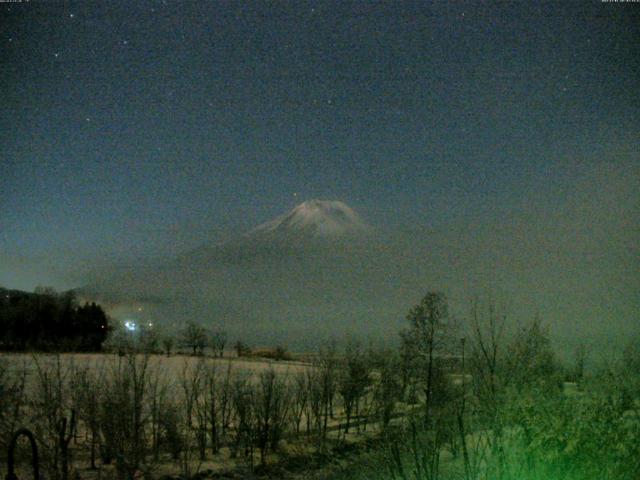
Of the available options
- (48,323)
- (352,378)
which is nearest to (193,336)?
(48,323)

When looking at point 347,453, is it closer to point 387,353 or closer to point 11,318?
point 387,353

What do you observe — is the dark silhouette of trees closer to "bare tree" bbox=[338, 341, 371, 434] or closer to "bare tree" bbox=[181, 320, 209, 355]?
"bare tree" bbox=[181, 320, 209, 355]

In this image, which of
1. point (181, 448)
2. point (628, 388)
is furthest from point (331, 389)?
point (628, 388)

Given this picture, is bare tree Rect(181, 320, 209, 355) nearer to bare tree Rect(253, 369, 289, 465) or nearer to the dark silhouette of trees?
the dark silhouette of trees

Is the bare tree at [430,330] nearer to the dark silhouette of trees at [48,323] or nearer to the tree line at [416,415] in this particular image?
the tree line at [416,415]

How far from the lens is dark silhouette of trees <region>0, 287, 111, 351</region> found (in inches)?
2328

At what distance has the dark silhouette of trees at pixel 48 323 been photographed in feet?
194

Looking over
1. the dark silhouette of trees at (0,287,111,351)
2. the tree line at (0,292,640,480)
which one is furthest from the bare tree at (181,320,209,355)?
the tree line at (0,292,640,480)

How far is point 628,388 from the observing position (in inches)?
465

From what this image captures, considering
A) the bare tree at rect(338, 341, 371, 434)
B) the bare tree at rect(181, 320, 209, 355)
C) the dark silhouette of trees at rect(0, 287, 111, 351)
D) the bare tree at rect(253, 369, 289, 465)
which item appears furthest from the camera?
the bare tree at rect(181, 320, 209, 355)

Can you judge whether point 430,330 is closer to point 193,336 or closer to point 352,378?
point 352,378

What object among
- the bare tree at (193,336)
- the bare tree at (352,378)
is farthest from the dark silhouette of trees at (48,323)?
the bare tree at (352,378)

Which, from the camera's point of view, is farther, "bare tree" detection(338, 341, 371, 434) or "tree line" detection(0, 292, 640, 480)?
"bare tree" detection(338, 341, 371, 434)

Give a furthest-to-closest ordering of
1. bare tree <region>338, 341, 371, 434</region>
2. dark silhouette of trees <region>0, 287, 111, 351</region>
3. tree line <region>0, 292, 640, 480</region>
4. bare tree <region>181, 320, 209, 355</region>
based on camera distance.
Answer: bare tree <region>181, 320, 209, 355</region>
dark silhouette of trees <region>0, 287, 111, 351</region>
bare tree <region>338, 341, 371, 434</region>
tree line <region>0, 292, 640, 480</region>
